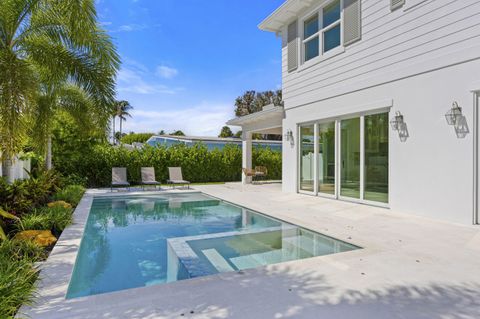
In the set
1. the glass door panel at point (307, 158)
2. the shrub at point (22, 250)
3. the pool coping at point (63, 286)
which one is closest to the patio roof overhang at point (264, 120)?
the glass door panel at point (307, 158)

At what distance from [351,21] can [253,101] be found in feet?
136

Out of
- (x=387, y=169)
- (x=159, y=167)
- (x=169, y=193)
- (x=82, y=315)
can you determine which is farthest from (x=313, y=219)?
(x=159, y=167)

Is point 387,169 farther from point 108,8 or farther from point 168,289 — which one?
→ point 108,8

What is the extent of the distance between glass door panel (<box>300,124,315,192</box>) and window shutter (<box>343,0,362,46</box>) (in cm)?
339

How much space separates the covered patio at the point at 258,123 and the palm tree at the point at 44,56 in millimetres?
7048

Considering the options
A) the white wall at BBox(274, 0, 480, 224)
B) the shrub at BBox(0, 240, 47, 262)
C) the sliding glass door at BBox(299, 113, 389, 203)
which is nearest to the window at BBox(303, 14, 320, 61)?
the white wall at BBox(274, 0, 480, 224)

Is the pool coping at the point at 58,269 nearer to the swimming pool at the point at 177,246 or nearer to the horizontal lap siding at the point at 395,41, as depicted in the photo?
the swimming pool at the point at 177,246

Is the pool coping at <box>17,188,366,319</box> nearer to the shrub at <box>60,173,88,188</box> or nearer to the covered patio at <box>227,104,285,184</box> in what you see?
the covered patio at <box>227,104,285,184</box>

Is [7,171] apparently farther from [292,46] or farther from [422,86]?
[422,86]

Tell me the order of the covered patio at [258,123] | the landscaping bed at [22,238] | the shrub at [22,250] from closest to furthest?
the landscaping bed at [22,238]
the shrub at [22,250]
the covered patio at [258,123]

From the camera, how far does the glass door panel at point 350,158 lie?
994cm

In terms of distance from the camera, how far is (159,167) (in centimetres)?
1922

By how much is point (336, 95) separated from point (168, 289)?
8.80 m

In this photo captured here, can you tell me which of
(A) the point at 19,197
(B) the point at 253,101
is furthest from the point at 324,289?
(B) the point at 253,101
